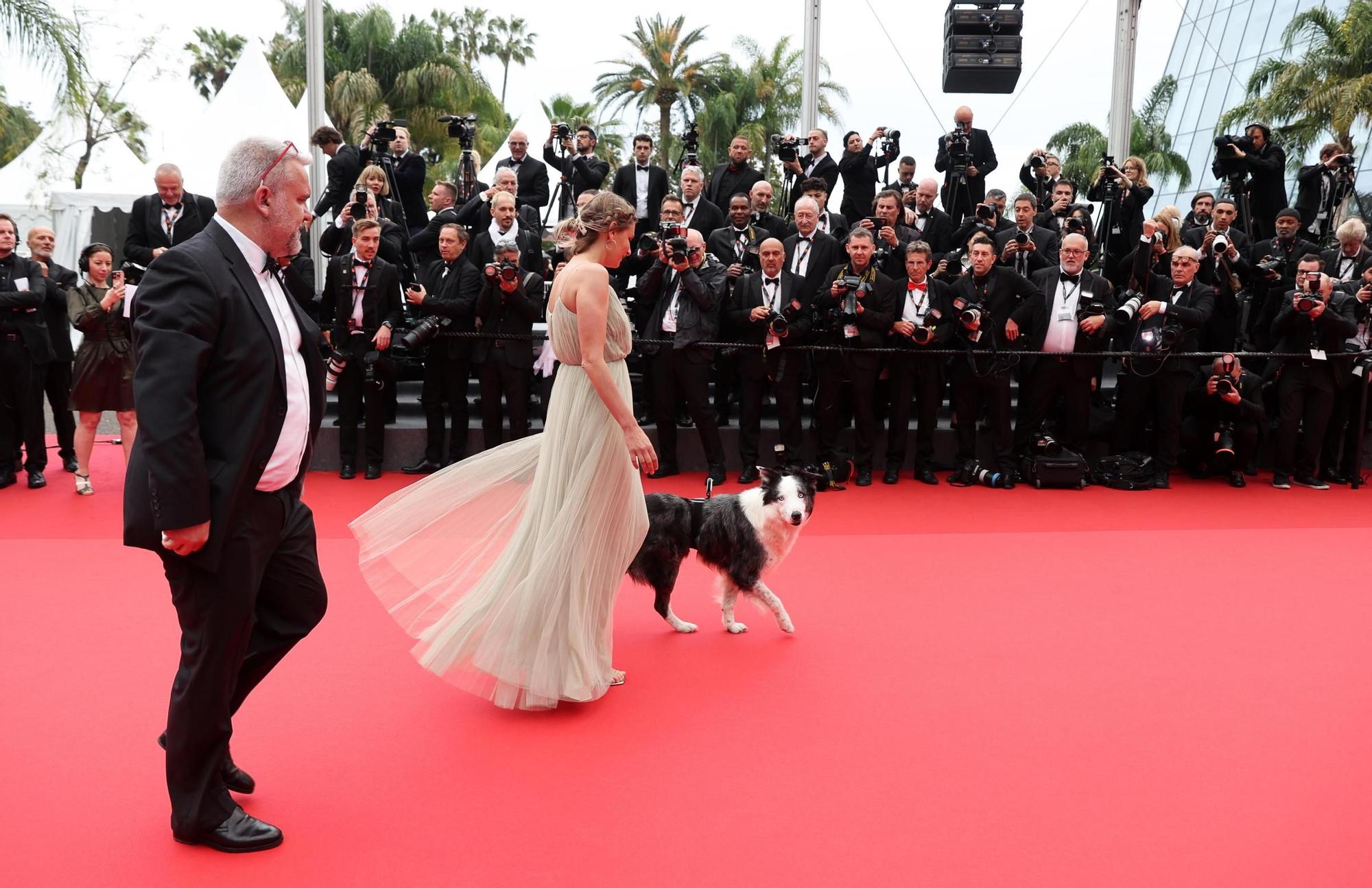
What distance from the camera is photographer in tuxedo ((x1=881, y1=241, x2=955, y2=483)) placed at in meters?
7.98

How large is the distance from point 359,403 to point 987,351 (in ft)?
15.5

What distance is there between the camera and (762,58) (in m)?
29.5

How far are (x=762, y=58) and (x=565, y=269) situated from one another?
27875mm

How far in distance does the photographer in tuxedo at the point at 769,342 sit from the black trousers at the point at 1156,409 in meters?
2.59

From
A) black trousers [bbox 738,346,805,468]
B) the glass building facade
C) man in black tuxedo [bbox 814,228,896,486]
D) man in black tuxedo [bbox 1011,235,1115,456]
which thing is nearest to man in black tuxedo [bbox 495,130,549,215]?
black trousers [bbox 738,346,805,468]

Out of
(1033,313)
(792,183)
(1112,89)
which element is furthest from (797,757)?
(1112,89)

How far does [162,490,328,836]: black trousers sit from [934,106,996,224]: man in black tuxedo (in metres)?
8.72

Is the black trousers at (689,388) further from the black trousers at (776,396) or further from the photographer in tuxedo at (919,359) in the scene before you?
the photographer in tuxedo at (919,359)

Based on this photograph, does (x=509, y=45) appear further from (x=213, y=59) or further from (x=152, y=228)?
(x=152, y=228)

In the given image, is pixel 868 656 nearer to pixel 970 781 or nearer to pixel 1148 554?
pixel 970 781

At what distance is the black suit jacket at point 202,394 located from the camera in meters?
2.35

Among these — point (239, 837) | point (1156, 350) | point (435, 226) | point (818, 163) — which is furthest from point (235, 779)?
point (818, 163)

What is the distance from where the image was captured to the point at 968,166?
1002 centimetres

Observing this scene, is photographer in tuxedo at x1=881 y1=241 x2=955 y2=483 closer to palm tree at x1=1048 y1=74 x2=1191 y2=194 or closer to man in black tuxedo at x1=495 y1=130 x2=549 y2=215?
man in black tuxedo at x1=495 y1=130 x2=549 y2=215
